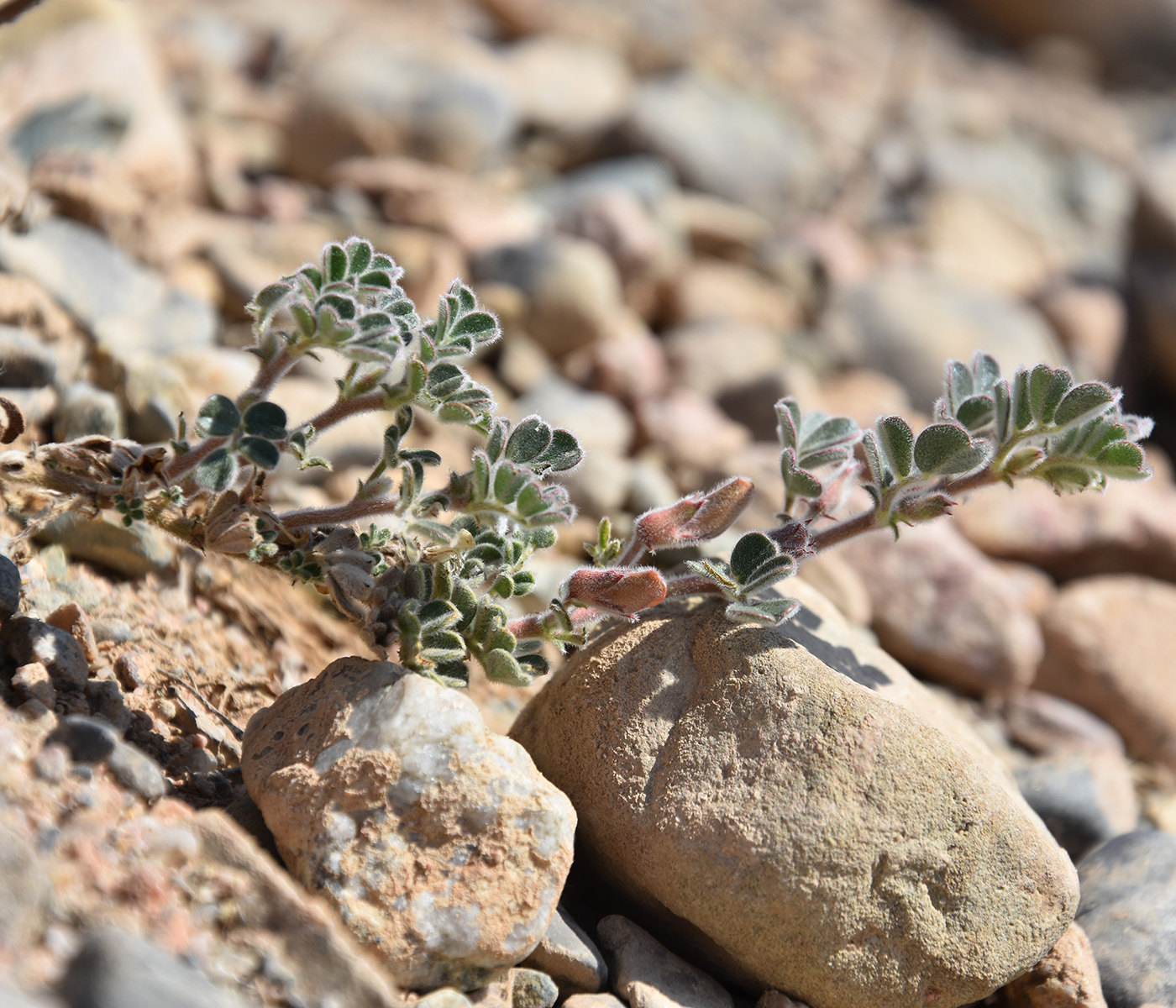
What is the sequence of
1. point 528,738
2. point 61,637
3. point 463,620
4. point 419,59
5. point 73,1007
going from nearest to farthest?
point 73,1007
point 61,637
point 463,620
point 528,738
point 419,59

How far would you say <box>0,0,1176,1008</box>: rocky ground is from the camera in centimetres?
205

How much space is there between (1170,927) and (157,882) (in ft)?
7.69

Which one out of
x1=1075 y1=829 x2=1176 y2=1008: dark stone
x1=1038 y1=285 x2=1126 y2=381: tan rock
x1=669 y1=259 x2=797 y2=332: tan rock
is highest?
x1=1075 y1=829 x2=1176 y2=1008: dark stone

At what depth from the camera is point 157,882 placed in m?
1.82

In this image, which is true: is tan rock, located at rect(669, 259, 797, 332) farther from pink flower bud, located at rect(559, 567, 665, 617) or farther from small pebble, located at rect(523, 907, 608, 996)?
small pebble, located at rect(523, 907, 608, 996)

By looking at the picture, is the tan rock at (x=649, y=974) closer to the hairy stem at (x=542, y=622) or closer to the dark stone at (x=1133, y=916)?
the hairy stem at (x=542, y=622)

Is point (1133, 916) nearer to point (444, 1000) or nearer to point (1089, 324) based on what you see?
point (444, 1000)

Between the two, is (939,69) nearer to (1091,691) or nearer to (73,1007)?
(1091,691)

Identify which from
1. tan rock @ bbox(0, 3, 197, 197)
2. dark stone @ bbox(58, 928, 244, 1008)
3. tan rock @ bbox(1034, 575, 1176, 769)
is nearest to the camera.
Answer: dark stone @ bbox(58, 928, 244, 1008)

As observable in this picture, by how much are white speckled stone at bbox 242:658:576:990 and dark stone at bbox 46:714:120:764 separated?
0.29 meters

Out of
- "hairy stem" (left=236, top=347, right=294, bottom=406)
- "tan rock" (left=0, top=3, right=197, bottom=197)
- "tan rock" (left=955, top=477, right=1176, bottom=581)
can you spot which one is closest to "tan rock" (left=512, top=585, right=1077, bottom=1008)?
"hairy stem" (left=236, top=347, right=294, bottom=406)

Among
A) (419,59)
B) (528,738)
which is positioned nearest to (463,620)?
(528,738)

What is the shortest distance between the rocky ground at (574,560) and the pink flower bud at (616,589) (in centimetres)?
20

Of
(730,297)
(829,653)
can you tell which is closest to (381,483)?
(829,653)
